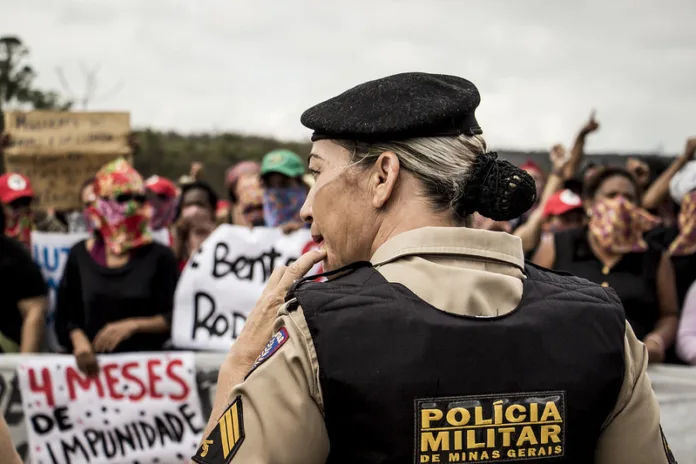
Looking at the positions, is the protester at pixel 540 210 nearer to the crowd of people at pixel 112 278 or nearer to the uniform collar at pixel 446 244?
the crowd of people at pixel 112 278

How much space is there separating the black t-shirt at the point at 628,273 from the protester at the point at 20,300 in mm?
3454

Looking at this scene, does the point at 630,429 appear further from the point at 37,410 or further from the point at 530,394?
the point at 37,410

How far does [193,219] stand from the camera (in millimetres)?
6891

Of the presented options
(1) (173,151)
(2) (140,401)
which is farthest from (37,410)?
(1) (173,151)

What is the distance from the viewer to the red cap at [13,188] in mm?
7312

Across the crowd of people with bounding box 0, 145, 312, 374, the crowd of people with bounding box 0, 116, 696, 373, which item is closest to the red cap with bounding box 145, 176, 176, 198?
the crowd of people with bounding box 0, 116, 696, 373

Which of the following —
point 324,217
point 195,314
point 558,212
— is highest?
point 324,217

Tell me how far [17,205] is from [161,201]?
54.4 inches

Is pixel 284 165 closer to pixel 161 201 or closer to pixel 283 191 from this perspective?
pixel 283 191

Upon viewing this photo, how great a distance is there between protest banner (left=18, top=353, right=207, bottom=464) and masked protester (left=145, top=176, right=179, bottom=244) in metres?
2.40

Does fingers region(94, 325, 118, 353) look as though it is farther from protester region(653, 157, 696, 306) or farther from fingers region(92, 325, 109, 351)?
protester region(653, 157, 696, 306)

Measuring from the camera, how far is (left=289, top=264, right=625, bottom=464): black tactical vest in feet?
5.16

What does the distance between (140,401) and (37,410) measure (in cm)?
69

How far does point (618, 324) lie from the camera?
174cm
